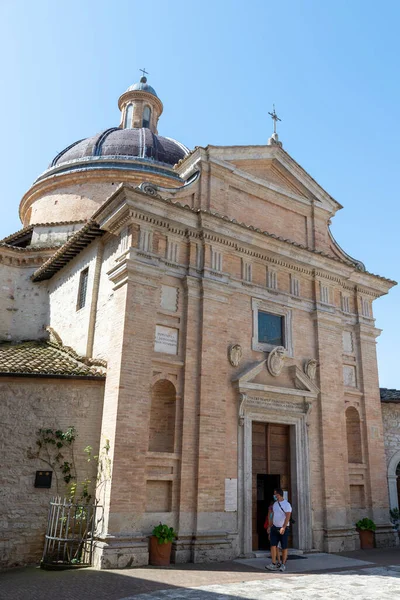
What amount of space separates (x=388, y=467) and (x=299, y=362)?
4.70 m

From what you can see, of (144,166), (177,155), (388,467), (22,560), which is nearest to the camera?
(22,560)

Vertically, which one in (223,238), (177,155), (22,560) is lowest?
(22,560)

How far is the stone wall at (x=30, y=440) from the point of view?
392 inches

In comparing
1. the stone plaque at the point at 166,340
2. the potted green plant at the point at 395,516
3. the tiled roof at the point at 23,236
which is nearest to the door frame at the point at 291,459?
the stone plaque at the point at 166,340

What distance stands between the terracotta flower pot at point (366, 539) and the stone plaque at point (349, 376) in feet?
12.6

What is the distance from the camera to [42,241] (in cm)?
1847

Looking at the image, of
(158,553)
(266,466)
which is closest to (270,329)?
(266,466)

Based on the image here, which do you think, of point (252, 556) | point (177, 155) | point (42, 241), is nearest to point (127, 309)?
point (252, 556)

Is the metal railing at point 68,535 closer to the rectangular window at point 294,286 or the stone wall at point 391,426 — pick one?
the rectangular window at point 294,286

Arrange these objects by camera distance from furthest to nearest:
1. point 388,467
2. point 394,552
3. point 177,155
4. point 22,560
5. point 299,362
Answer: point 177,155, point 388,467, point 299,362, point 394,552, point 22,560

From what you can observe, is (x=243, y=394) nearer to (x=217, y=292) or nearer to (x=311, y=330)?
(x=217, y=292)

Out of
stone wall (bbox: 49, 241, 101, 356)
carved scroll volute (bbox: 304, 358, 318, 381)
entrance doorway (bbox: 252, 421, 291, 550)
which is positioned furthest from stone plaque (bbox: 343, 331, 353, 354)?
stone wall (bbox: 49, 241, 101, 356)

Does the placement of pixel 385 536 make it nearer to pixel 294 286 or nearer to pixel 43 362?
pixel 294 286

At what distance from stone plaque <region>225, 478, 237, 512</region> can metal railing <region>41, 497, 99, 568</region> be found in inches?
112
